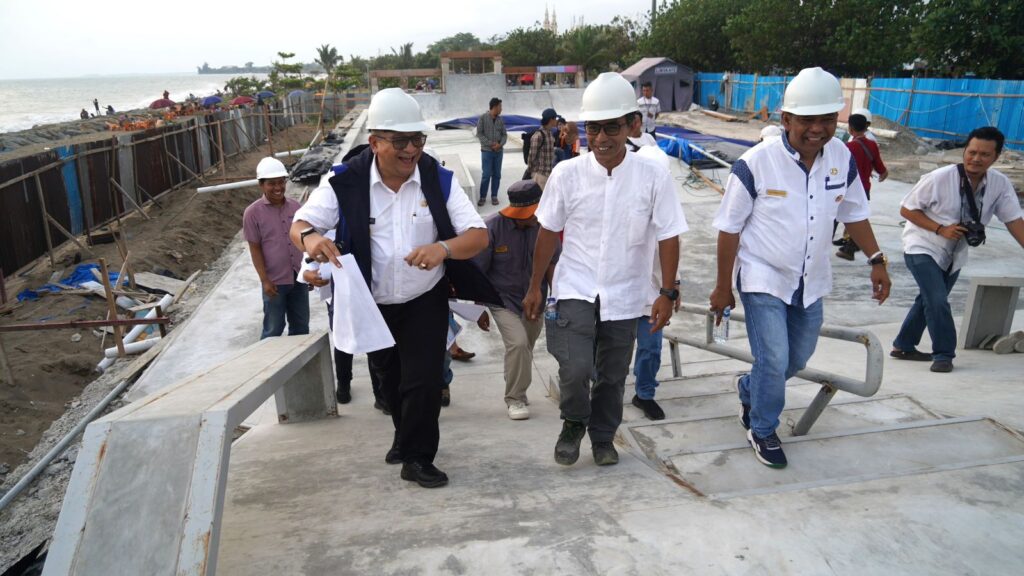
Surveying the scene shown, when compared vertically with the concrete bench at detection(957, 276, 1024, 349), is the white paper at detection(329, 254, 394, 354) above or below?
above

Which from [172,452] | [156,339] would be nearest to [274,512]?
[172,452]

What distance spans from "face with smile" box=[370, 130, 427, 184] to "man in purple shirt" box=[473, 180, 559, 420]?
4.68ft

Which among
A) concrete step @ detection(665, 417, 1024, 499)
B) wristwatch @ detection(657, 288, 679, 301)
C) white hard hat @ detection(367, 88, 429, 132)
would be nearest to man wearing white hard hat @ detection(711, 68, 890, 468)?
concrete step @ detection(665, 417, 1024, 499)

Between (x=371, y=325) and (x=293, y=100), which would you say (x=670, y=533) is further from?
(x=293, y=100)

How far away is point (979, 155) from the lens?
15.1 ft

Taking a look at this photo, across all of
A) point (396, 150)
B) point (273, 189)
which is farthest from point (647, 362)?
point (273, 189)

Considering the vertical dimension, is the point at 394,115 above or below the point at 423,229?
above

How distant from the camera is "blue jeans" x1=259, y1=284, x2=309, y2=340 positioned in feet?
18.6

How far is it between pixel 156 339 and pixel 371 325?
5.90 m

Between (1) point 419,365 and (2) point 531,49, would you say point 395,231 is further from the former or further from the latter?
(2) point 531,49

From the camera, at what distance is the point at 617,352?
338 cm

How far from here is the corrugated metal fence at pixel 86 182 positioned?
37.4ft

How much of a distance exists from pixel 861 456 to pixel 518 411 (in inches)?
81.7

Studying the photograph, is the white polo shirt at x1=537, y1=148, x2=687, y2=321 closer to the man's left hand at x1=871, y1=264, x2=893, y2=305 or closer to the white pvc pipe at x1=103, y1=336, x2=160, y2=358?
the man's left hand at x1=871, y1=264, x2=893, y2=305
